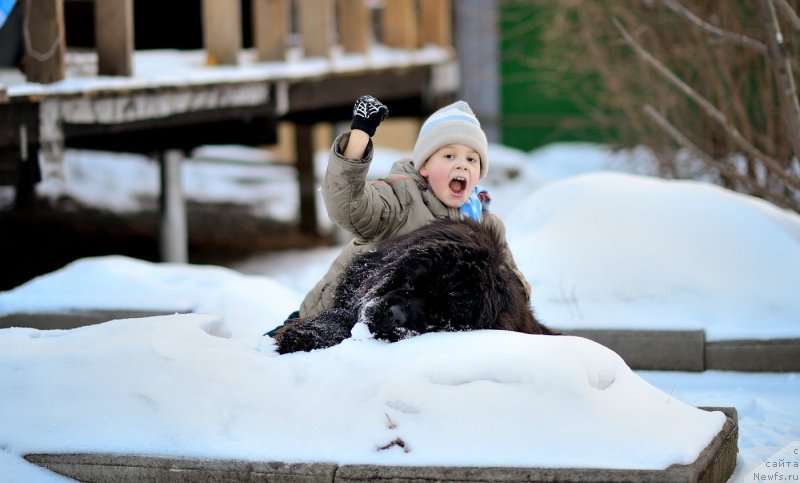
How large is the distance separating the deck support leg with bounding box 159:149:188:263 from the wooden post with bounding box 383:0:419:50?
12.7 feet

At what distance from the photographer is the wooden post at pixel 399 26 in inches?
439

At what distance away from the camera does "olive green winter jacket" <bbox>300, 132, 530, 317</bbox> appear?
3475mm

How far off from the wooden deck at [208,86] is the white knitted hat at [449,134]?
8.05 feet

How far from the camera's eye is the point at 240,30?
9.09 meters

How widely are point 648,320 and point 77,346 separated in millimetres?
2764

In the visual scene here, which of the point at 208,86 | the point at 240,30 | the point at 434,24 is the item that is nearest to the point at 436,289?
the point at 208,86

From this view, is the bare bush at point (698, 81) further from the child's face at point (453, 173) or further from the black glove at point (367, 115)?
the black glove at point (367, 115)

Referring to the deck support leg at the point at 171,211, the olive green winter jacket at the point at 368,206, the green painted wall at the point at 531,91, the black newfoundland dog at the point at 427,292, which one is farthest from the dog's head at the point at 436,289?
the green painted wall at the point at 531,91

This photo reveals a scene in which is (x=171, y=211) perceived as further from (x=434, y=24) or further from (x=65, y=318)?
(x=434, y=24)

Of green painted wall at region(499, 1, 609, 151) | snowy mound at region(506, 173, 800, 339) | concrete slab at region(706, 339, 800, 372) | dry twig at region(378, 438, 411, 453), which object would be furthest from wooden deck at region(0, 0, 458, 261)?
concrete slab at region(706, 339, 800, 372)

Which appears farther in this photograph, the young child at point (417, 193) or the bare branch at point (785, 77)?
the bare branch at point (785, 77)

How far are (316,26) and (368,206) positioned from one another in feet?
18.6

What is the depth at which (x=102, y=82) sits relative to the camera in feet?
20.3

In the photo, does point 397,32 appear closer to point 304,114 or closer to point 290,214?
point 304,114
